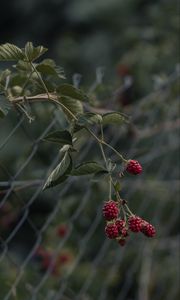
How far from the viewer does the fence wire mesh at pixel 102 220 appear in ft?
6.86

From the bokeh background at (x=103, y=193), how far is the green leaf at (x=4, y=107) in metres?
0.10

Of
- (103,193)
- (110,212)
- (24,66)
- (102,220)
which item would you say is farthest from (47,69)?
(102,220)

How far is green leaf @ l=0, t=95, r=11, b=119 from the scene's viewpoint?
1272 millimetres

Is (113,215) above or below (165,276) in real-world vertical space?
above


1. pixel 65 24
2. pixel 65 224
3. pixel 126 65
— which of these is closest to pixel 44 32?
pixel 65 24

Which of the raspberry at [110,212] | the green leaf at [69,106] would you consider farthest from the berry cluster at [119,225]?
the green leaf at [69,106]

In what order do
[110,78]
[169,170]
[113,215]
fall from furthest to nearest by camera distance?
1. [110,78]
2. [169,170]
3. [113,215]

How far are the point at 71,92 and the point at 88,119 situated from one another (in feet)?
0.22

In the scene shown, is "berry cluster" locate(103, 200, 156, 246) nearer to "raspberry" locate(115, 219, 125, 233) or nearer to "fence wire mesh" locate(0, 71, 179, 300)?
"raspberry" locate(115, 219, 125, 233)

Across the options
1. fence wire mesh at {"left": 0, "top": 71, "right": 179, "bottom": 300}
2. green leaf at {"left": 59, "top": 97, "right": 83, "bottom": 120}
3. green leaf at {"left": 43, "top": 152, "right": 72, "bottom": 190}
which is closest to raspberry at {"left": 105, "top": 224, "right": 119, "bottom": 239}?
green leaf at {"left": 43, "top": 152, "right": 72, "bottom": 190}

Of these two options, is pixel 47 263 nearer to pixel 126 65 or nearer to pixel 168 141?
pixel 168 141

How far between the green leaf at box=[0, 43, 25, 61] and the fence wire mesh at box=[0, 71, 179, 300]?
64cm

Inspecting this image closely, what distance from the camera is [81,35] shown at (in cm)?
447

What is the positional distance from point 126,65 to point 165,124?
0.93 meters
